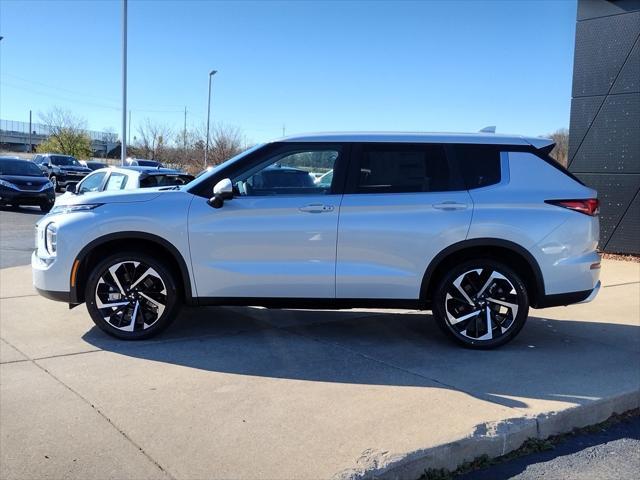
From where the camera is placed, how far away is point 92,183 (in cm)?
1130

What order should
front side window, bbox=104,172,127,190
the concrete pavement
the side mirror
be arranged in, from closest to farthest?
1. the concrete pavement
2. the side mirror
3. front side window, bbox=104,172,127,190

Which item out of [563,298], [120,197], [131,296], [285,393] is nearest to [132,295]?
[131,296]

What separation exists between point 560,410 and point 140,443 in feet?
8.57

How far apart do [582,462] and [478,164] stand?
267cm

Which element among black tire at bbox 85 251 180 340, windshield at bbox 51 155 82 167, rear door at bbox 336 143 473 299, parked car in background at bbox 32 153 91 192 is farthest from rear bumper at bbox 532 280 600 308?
windshield at bbox 51 155 82 167

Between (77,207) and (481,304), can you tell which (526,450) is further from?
(77,207)

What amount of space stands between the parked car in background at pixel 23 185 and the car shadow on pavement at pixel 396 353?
14.7m

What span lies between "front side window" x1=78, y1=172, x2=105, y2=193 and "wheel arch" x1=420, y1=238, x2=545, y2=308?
738 centimetres

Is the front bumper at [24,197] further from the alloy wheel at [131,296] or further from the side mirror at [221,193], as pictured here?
the side mirror at [221,193]

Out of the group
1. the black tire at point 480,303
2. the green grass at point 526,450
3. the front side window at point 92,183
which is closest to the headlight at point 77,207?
the black tire at point 480,303

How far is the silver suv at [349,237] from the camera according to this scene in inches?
208

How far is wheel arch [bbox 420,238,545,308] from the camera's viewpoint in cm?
529

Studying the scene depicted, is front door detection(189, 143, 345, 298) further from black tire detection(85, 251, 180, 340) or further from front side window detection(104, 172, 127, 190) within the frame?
front side window detection(104, 172, 127, 190)

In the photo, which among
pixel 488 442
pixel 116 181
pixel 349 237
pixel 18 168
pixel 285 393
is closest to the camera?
pixel 488 442
